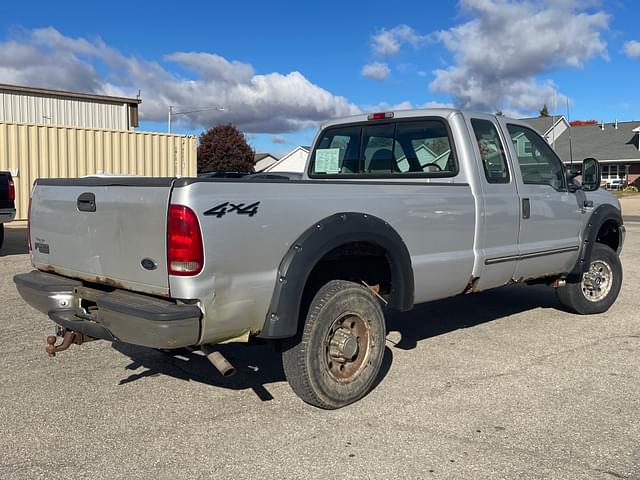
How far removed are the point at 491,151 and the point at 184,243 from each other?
A: 10.1ft

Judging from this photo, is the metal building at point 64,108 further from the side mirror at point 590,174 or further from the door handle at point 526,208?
the door handle at point 526,208

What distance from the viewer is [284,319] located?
12.0ft

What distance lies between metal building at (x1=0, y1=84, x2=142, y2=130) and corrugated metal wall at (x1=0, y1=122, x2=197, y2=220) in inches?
279

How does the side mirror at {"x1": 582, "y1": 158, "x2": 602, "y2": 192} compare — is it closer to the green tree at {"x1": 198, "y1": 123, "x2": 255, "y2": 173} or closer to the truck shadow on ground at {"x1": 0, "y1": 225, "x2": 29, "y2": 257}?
the truck shadow on ground at {"x1": 0, "y1": 225, "x2": 29, "y2": 257}

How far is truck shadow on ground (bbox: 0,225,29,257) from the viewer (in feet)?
37.6

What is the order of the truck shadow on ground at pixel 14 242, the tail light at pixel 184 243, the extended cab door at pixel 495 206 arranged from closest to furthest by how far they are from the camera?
the tail light at pixel 184 243
the extended cab door at pixel 495 206
the truck shadow on ground at pixel 14 242

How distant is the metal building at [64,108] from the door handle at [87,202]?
22793 mm

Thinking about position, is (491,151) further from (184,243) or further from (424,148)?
(184,243)

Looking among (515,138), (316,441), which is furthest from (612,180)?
(316,441)

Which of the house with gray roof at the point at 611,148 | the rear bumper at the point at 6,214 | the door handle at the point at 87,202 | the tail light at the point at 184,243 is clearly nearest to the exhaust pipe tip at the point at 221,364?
the tail light at the point at 184,243

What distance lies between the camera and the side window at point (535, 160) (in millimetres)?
5629

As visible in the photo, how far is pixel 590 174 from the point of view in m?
6.14

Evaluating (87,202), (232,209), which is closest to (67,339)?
(87,202)

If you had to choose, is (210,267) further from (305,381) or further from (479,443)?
(479,443)
